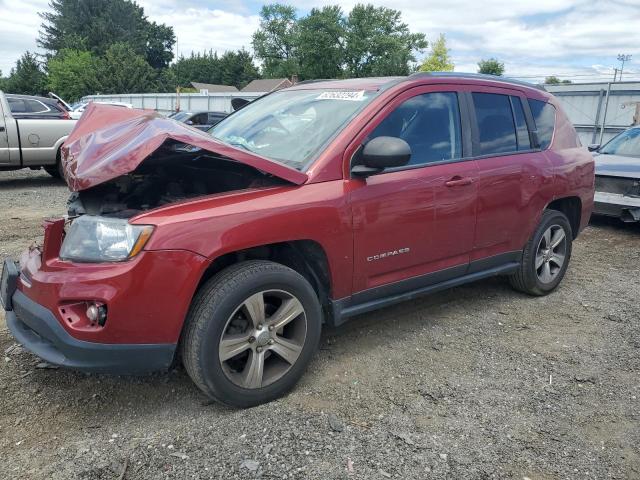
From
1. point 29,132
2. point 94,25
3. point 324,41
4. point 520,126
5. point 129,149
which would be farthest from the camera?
point 94,25

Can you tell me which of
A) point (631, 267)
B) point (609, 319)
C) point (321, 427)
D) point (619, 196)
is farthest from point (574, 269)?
point (321, 427)

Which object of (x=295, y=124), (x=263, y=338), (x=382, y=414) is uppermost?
(x=295, y=124)

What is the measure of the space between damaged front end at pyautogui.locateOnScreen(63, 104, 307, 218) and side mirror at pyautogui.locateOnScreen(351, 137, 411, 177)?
39 centimetres

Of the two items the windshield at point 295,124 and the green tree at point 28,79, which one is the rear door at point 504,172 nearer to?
the windshield at point 295,124

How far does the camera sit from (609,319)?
4.36 m

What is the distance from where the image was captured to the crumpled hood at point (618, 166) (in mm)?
7277

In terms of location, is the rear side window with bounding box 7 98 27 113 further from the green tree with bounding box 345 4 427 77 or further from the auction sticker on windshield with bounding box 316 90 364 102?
the green tree with bounding box 345 4 427 77

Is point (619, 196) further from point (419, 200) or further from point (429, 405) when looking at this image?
point (429, 405)

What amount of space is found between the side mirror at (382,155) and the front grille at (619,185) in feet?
18.2

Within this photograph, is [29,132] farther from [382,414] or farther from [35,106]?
[382,414]

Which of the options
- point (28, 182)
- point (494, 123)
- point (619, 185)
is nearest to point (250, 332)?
point (494, 123)

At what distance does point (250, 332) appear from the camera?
2.83 m

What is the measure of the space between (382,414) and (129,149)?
6.33 feet

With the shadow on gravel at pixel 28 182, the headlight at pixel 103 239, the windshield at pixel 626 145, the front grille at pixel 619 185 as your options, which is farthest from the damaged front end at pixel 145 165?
the shadow on gravel at pixel 28 182
